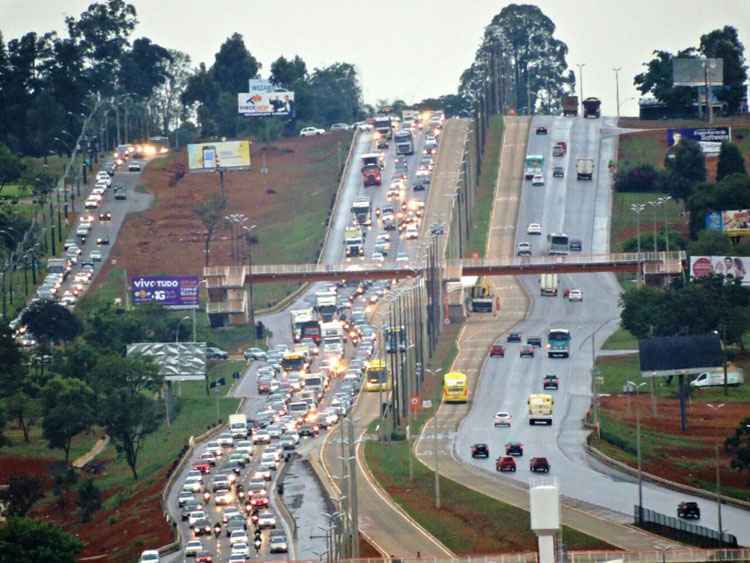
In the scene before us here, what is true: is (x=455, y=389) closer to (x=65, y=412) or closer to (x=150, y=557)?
(x=65, y=412)

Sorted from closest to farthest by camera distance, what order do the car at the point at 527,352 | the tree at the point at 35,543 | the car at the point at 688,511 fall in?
1. the car at the point at 688,511
2. the tree at the point at 35,543
3. the car at the point at 527,352

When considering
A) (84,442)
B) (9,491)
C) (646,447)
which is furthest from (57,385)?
(646,447)

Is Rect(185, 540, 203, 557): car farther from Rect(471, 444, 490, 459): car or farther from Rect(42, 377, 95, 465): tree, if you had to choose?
Rect(42, 377, 95, 465): tree

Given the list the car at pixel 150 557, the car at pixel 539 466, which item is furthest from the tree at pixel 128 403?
the car at pixel 150 557

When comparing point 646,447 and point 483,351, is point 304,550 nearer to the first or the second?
point 646,447

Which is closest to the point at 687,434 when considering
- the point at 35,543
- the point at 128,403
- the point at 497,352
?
the point at 497,352

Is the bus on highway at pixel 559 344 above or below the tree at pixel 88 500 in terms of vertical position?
above

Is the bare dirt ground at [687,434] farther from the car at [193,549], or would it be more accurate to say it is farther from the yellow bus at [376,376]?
the car at [193,549]

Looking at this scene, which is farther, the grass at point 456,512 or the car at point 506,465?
the car at point 506,465
